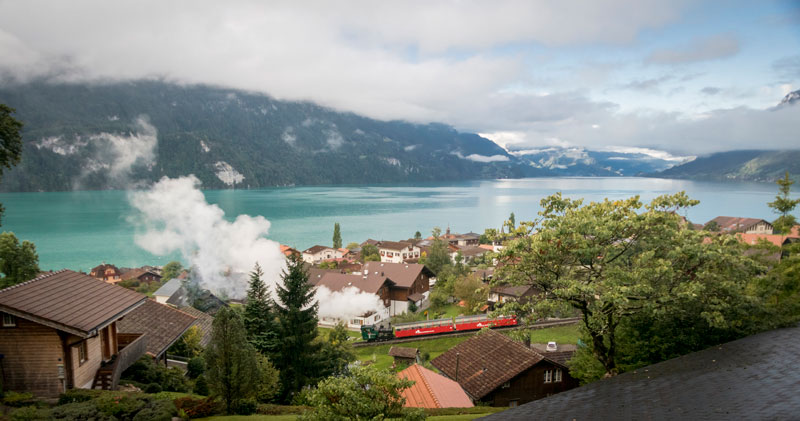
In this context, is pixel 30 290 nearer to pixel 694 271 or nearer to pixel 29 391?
pixel 29 391

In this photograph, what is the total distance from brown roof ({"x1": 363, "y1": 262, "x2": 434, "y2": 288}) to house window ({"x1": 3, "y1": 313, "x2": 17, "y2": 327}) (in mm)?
39940

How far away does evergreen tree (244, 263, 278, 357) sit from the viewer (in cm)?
2109

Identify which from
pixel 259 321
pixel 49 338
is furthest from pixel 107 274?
pixel 49 338

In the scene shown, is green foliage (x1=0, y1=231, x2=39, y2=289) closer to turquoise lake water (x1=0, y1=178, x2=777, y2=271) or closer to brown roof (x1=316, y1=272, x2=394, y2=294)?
brown roof (x1=316, y1=272, x2=394, y2=294)

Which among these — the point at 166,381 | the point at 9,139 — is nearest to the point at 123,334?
the point at 166,381

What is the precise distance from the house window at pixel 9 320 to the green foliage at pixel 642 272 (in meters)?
15.6

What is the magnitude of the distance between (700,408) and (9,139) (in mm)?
18911

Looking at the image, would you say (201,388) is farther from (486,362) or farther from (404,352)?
(404,352)

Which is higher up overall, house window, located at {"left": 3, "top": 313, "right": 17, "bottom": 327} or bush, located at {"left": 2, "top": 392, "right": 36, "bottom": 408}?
house window, located at {"left": 3, "top": 313, "right": 17, "bottom": 327}

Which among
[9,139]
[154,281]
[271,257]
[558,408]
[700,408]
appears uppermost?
[9,139]

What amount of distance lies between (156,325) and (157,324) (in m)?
0.10

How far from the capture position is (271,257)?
51062 millimetres

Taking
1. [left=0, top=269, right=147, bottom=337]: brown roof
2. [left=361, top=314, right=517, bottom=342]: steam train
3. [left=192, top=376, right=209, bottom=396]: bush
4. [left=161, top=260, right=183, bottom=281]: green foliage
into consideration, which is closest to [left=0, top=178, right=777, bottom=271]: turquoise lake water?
[left=161, top=260, right=183, bottom=281]: green foliage

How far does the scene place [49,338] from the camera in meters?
13.2
